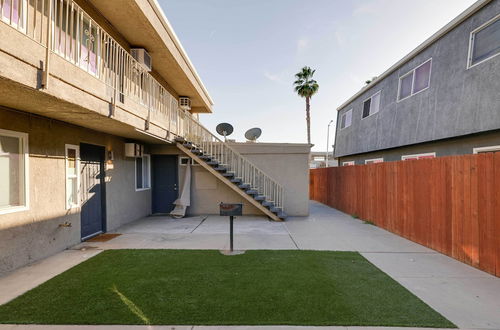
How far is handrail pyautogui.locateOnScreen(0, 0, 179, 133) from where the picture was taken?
3654mm

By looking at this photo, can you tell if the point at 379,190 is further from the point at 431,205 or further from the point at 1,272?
the point at 1,272

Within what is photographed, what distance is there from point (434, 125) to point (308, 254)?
581 centimetres

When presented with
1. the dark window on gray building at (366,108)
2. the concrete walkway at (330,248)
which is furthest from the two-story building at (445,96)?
the concrete walkway at (330,248)

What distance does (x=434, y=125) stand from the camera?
7887mm

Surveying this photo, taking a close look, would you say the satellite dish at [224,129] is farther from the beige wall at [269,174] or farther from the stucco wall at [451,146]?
the stucco wall at [451,146]

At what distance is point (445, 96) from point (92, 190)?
10043mm

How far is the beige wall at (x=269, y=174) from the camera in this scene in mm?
10281

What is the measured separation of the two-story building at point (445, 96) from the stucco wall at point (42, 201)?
9513 mm

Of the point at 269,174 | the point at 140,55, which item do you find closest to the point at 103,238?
the point at 140,55

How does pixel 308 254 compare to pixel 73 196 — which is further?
pixel 73 196

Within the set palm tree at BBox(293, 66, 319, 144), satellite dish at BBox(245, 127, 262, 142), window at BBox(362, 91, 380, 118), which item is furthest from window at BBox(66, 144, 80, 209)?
palm tree at BBox(293, 66, 319, 144)

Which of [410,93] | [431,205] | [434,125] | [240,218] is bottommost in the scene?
[240,218]

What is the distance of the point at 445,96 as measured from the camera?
7.47 meters

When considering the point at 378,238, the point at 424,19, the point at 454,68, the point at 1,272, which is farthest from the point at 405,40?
the point at 1,272
